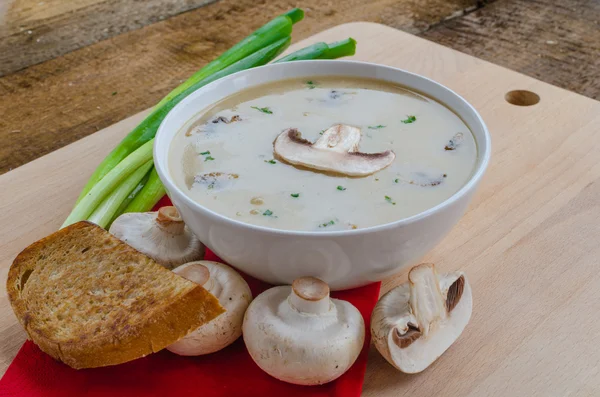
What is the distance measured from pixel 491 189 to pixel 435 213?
2.28 ft

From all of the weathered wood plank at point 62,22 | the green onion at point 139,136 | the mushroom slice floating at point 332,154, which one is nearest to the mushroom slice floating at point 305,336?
the mushroom slice floating at point 332,154

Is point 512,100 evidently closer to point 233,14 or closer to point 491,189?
point 491,189

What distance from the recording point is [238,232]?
1.45 meters

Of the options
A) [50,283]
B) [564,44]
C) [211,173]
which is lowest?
[564,44]

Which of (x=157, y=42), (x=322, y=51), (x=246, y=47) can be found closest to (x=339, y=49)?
(x=322, y=51)

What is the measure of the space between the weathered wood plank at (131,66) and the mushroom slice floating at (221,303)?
1490 millimetres

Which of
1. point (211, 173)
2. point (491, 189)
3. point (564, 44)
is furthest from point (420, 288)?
point (564, 44)

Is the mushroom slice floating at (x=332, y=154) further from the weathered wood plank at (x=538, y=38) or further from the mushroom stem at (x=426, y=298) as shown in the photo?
the weathered wood plank at (x=538, y=38)

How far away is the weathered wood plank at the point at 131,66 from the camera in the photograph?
2.95 m

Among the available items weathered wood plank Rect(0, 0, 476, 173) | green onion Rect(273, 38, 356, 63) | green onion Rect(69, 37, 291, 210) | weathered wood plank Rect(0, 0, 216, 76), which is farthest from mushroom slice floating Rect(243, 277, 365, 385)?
weathered wood plank Rect(0, 0, 216, 76)

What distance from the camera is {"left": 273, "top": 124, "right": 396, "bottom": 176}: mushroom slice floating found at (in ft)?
5.42

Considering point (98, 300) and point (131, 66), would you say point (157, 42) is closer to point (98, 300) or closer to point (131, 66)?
Answer: point (131, 66)

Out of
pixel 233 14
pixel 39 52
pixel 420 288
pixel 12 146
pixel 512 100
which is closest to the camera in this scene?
pixel 420 288

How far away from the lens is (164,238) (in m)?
1.73
